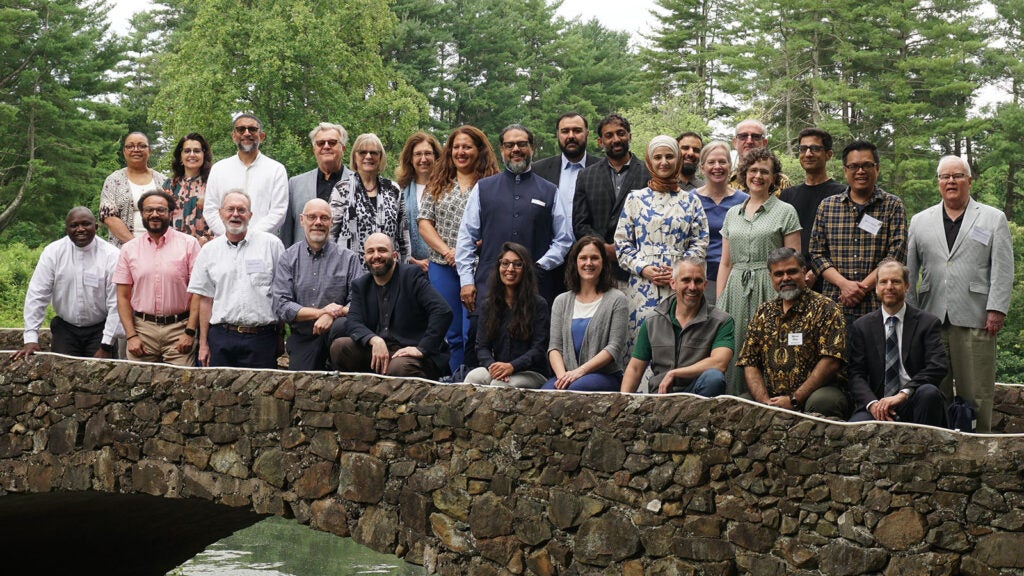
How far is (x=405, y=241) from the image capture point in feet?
28.9

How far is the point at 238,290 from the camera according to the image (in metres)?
8.48

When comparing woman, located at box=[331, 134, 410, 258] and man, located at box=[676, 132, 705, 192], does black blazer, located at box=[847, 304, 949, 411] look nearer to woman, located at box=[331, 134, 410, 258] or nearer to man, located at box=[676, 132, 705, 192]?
man, located at box=[676, 132, 705, 192]

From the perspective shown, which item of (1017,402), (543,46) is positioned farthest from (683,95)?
(1017,402)

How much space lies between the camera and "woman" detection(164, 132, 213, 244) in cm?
938

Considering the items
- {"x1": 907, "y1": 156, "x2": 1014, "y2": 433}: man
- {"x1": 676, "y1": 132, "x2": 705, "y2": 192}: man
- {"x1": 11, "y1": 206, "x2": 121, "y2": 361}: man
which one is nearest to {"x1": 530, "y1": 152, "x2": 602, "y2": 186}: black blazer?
{"x1": 676, "y1": 132, "x2": 705, "y2": 192}: man

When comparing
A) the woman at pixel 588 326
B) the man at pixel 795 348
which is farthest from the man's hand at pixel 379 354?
the man at pixel 795 348

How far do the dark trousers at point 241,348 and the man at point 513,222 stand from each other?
56.8 inches

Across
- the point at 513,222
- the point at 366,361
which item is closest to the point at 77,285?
the point at 366,361

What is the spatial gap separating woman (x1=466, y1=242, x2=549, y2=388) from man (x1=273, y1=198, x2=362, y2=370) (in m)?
1.12

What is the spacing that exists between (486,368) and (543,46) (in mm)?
30183

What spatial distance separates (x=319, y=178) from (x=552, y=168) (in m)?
1.72

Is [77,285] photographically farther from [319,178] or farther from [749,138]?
[749,138]

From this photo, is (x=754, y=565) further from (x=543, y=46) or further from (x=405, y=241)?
(x=543, y=46)

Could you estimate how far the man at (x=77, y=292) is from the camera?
31.0 feet
